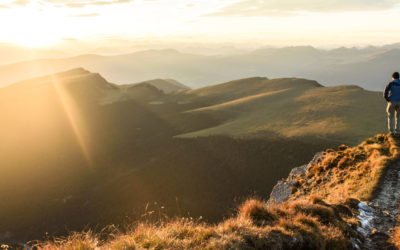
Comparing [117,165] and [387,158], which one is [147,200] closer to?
[117,165]

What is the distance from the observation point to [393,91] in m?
16.3

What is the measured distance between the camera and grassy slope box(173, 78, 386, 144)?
55844 mm

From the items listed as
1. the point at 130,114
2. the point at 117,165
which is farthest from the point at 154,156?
the point at 130,114

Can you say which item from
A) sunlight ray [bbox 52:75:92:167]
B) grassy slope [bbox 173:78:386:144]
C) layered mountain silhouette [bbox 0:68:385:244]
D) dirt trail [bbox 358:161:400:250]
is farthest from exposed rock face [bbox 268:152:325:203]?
sunlight ray [bbox 52:75:92:167]

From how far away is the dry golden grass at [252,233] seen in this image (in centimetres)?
625

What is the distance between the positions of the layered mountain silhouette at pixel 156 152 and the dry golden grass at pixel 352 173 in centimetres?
2291

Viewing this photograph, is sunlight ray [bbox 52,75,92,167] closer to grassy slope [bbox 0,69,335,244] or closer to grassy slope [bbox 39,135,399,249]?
grassy slope [bbox 0,69,335,244]

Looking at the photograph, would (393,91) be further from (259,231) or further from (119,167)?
(119,167)

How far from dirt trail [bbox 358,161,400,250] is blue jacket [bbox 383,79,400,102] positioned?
5.14 m

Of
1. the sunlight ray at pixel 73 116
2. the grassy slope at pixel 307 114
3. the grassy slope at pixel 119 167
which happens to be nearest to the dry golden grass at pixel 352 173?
the grassy slope at pixel 119 167

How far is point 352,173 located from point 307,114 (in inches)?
2398

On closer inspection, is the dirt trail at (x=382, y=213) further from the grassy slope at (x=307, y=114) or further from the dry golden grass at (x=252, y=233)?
the grassy slope at (x=307, y=114)

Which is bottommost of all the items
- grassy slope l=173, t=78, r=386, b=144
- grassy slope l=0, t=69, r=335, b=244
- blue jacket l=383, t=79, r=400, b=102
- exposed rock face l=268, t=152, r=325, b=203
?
grassy slope l=0, t=69, r=335, b=244

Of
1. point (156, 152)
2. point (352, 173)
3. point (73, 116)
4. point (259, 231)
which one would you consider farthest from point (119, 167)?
point (259, 231)
